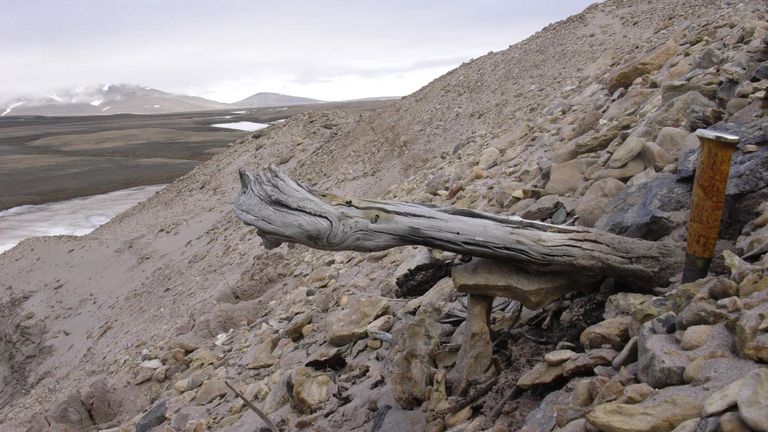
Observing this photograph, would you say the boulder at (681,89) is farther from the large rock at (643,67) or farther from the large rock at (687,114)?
the large rock at (643,67)

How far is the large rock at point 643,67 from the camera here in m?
9.44

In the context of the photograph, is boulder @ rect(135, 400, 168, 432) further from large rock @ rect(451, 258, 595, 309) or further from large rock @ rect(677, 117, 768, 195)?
large rock @ rect(677, 117, 768, 195)

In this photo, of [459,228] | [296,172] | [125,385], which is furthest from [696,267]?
[296,172]

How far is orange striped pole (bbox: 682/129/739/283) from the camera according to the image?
3.95 m

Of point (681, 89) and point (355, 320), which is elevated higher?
point (681, 89)

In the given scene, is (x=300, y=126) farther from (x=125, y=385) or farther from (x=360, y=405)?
(x=360, y=405)

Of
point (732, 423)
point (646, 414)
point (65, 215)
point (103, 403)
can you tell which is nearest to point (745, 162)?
point (646, 414)

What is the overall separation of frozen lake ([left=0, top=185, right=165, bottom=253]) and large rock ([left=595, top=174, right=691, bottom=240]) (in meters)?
27.0

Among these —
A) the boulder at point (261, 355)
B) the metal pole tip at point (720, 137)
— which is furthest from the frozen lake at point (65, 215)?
the metal pole tip at point (720, 137)

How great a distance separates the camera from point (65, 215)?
33000mm

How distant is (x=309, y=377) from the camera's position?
5934mm

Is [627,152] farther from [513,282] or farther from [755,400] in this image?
[755,400]

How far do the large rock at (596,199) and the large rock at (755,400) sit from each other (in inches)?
115

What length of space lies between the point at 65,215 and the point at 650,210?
33.0 m
